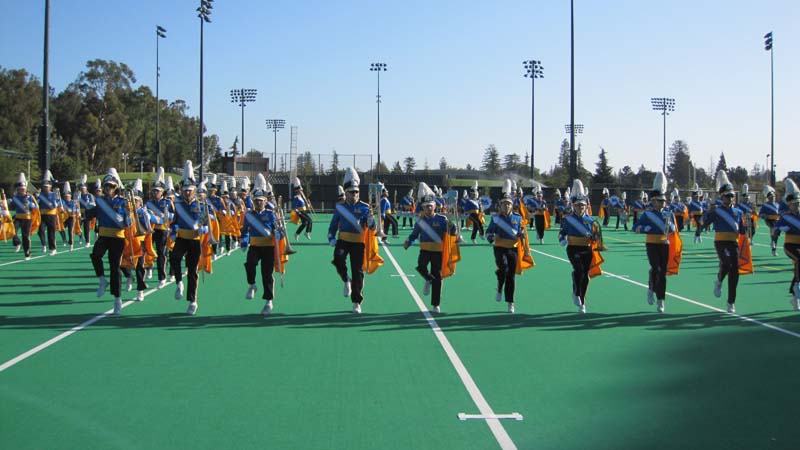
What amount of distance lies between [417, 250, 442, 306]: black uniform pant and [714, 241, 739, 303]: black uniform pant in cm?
432

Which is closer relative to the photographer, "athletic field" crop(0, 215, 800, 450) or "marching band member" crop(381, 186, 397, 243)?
"athletic field" crop(0, 215, 800, 450)

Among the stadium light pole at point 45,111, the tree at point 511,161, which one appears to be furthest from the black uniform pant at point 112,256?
the tree at point 511,161

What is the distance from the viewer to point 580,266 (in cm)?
1223

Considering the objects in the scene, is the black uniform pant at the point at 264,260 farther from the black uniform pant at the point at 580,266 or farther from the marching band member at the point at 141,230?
the black uniform pant at the point at 580,266

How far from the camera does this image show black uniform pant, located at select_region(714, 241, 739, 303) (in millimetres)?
12087

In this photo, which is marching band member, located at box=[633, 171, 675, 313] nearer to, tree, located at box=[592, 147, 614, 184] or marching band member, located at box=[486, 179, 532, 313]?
marching band member, located at box=[486, 179, 532, 313]

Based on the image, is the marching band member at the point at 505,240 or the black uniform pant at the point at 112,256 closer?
the black uniform pant at the point at 112,256

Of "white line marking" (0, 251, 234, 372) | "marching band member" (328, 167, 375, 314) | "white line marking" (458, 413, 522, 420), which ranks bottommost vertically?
"white line marking" (458, 413, 522, 420)

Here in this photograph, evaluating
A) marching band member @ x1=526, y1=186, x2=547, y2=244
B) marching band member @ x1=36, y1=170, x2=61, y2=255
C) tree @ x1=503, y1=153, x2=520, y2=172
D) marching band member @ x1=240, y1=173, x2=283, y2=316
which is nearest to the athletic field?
marching band member @ x1=240, y1=173, x2=283, y2=316

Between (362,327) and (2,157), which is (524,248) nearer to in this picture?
(362,327)

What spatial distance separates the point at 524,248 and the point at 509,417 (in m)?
7.15

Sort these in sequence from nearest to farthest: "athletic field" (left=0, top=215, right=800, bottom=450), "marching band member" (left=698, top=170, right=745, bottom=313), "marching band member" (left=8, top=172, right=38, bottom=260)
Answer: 1. "athletic field" (left=0, top=215, right=800, bottom=450)
2. "marching band member" (left=698, top=170, right=745, bottom=313)
3. "marching band member" (left=8, top=172, right=38, bottom=260)

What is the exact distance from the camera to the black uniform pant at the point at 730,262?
12.1 meters

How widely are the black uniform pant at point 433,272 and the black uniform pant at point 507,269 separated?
879mm
